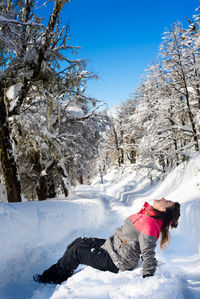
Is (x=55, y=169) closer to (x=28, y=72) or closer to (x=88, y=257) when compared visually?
(x=28, y=72)

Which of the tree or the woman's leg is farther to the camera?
the tree

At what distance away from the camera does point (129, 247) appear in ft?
9.11

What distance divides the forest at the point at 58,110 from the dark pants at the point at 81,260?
3727 millimetres

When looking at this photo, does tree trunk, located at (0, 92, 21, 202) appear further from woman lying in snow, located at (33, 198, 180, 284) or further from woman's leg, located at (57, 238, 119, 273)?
woman's leg, located at (57, 238, 119, 273)

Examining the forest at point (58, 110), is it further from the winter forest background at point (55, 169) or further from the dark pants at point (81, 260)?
the dark pants at point (81, 260)

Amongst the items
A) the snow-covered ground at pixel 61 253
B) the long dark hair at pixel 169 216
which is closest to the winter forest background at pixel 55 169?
the snow-covered ground at pixel 61 253

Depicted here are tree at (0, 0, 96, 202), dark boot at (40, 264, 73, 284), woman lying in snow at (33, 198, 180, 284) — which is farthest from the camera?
tree at (0, 0, 96, 202)

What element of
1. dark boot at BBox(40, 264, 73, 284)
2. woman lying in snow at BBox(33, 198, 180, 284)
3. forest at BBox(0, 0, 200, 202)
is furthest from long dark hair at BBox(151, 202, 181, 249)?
forest at BBox(0, 0, 200, 202)

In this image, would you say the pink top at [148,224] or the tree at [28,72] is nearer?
the pink top at [148,224]

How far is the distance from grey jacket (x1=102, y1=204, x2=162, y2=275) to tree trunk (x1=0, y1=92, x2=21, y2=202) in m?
4.29

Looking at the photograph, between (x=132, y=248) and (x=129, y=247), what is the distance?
4cm

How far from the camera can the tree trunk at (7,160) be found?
603 cm

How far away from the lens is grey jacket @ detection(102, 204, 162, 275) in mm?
2625

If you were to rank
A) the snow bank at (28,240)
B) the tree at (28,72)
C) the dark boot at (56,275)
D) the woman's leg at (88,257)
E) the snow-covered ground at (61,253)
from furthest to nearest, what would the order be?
1. the tree at (28,72)
2. the snow bank at (28,240)
3. the dark boot at (56,275)
4. the woman's leg at (88,257)
5. the snow-covered ground at (61,253)
